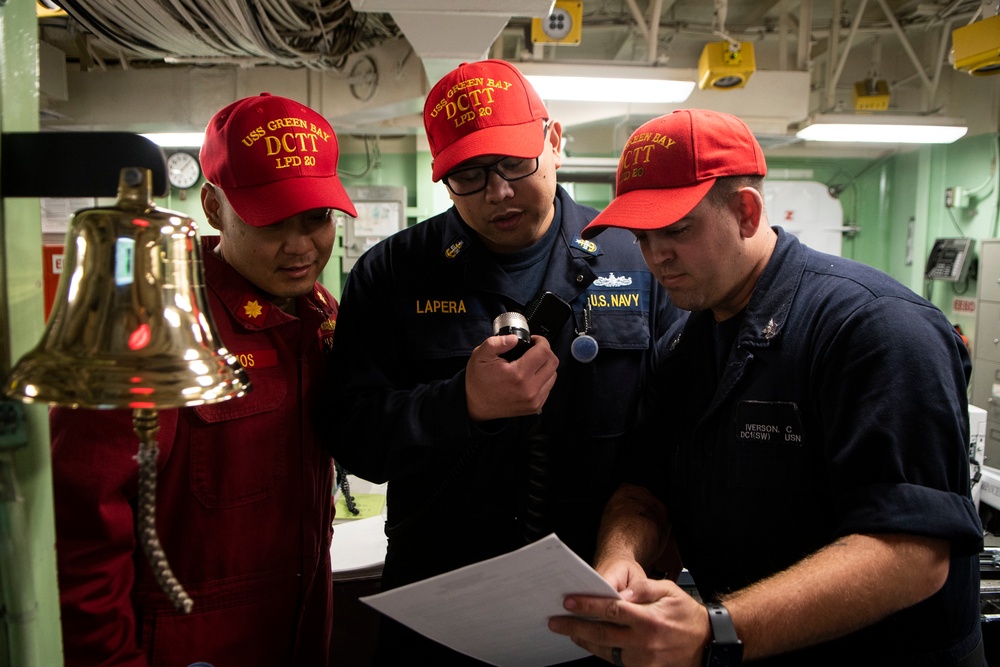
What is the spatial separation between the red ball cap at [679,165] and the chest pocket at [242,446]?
728 mm

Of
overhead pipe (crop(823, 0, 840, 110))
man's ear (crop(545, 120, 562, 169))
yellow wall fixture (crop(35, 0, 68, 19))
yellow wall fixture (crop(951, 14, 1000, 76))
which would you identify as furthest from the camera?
overhead pipe (crop(823, 0, 840, 110))

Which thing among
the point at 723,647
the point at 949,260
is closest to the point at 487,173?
the point at 723,647

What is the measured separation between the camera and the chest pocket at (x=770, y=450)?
44.4 inches

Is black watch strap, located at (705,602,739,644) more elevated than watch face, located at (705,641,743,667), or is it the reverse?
black watch strap, located at (705,602,739,644)

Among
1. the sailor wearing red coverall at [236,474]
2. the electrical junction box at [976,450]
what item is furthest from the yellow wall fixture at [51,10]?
the electrical junction box at [976,450]

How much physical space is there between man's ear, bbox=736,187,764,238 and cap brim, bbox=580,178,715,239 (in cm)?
7

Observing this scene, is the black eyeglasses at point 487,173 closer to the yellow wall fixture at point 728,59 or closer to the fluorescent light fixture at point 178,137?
the yellow wall fixture at point 728,59

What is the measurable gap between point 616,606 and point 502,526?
21.4 inches

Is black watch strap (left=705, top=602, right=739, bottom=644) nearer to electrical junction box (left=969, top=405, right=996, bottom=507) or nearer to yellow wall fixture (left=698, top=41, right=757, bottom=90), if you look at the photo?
electrical junction box (left=969, top=405, right=996, bottom=507)

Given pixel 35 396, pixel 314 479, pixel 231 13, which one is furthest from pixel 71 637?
pixel 231 13

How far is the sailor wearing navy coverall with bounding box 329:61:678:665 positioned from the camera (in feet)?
4.69

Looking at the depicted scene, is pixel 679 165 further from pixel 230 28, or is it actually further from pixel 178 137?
pixel 178 137

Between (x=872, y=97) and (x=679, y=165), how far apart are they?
420cm

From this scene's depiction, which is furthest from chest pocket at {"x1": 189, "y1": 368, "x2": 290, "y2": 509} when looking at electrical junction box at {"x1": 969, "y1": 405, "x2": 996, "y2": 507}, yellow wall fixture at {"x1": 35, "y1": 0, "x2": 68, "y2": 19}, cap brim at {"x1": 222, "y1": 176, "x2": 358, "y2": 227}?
electrical junction box at {"x1": 969, "y1": 405, "x2": 996, "y2": 507}
